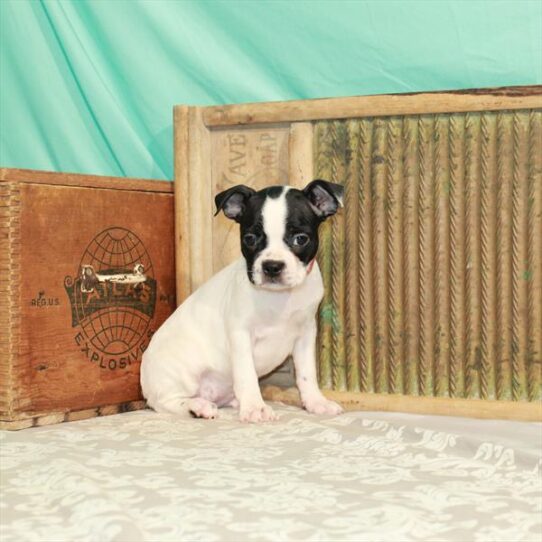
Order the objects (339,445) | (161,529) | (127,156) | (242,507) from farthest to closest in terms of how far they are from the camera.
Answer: (127,156) → (339,445) → (242,507) → (161,529)

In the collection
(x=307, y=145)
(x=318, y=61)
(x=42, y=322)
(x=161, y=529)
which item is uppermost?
(x=318, y=61)

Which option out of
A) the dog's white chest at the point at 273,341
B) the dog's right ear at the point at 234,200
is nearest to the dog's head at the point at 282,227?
the dog's right ear at the point at 234,200

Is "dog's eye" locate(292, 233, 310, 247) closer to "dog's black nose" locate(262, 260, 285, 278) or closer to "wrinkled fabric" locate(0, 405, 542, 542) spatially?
"dog's black nose" locate(262, 260, 285, 278)

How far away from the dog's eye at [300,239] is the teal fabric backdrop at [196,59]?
3.11ft

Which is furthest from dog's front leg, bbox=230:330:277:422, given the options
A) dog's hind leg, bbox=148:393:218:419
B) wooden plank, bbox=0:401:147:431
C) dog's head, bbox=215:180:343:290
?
wooden plank, bbox=0:401:147:431

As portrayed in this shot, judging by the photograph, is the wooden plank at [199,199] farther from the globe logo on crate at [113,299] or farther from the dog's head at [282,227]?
the dog's head at [282,227]

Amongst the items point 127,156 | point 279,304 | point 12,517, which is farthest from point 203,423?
point 127,156

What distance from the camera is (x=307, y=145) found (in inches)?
130

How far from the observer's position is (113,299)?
3.29m

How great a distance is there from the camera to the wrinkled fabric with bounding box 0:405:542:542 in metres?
1.85

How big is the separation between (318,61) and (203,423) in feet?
5.16

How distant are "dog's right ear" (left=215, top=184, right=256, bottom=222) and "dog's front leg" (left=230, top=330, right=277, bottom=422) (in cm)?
41

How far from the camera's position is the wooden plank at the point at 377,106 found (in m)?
3.05

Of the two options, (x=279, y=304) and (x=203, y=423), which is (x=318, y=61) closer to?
(x=279, y=304)
